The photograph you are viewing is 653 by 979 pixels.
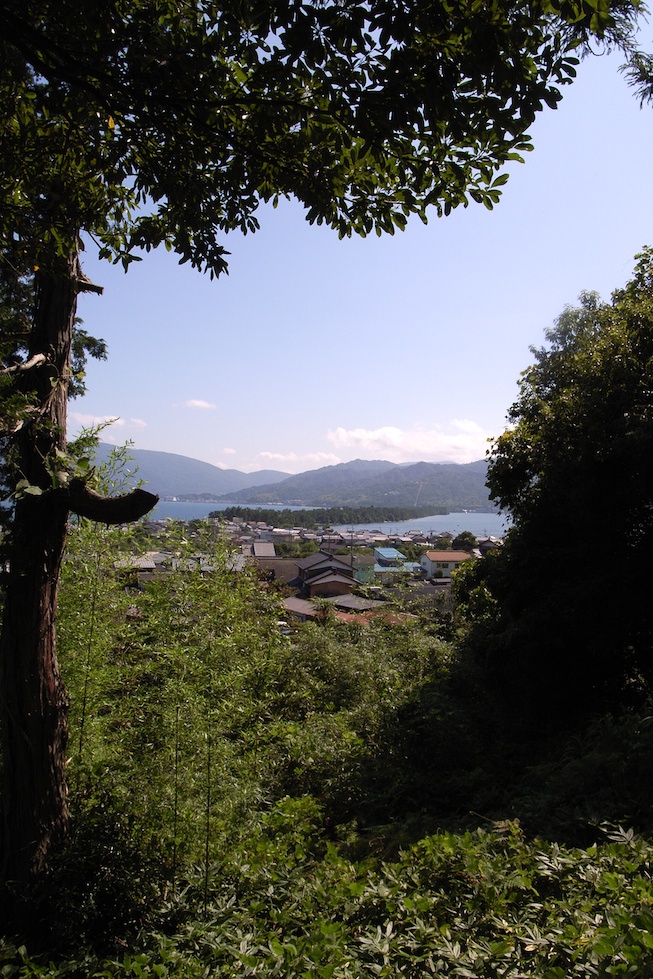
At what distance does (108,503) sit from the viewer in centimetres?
271

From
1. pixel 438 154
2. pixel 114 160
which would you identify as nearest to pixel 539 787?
pixel 438 154

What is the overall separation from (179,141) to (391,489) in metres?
73.8

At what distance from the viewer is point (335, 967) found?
68.4 inches

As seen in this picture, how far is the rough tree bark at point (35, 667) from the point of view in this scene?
2760mm

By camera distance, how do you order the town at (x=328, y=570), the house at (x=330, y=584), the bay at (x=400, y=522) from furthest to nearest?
the house at (x=330, y=584) → the bay at (x=400, y=522) → the town at (x=328, y=570)

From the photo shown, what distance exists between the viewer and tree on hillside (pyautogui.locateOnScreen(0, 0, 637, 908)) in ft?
5.40

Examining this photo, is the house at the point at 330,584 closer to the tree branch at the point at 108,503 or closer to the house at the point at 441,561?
the house at the point at 441,561

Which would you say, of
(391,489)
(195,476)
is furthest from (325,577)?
(391,489)

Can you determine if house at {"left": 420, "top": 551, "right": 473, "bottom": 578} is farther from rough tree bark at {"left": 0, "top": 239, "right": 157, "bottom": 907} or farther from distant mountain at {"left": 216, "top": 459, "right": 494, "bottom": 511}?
distant mountain at {"left": 216, "top": 459, "right": 494, "bottom": 511}

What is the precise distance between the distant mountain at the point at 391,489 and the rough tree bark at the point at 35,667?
4579 cm

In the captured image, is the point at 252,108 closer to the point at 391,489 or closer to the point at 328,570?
the point at 328,570

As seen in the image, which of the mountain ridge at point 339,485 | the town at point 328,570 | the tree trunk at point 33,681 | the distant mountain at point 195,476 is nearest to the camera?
the tree trunk at point 33,681

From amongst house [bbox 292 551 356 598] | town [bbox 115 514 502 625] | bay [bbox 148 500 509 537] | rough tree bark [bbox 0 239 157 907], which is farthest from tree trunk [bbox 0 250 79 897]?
house [bbox 292 551 356 598]

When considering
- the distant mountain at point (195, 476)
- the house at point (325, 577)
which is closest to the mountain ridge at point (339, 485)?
the distant mountain at point (195, 476)
